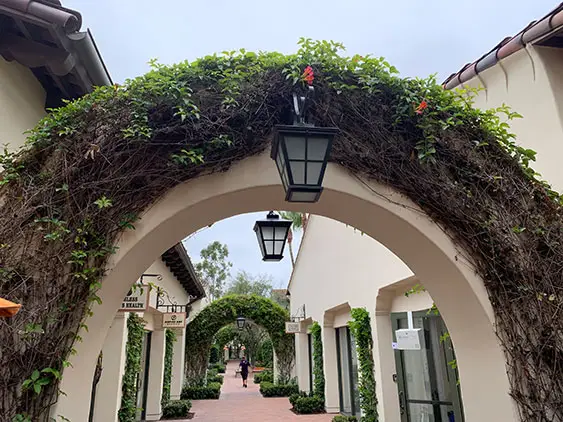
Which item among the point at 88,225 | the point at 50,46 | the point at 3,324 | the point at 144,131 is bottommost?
the point at 3,324

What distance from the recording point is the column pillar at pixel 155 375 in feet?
36.8

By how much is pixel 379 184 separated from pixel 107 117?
209 centimetres

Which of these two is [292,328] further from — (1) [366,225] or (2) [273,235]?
(1) [366,225]

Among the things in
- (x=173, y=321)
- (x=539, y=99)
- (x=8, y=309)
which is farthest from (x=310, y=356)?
(x=8, y=309)

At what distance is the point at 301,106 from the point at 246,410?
13142 mm

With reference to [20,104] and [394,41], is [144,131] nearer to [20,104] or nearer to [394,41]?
[20,104]

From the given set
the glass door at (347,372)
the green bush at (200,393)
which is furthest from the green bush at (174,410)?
the glass door at (347,372)

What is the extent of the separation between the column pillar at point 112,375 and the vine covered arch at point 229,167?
4647 mm

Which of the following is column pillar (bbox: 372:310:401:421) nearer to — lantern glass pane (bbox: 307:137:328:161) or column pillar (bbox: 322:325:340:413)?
Result: column pillar (bbox: 322:325:340:413)

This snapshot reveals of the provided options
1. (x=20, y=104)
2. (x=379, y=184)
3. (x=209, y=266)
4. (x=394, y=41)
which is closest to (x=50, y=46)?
(x=20, y=104)

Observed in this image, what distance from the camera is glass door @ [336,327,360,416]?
32.8 feet

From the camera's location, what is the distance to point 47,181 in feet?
8.71

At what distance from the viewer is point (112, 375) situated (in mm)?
6875

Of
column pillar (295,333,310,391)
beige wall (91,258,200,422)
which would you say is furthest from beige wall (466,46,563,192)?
column pillar (295,333,310,391)
